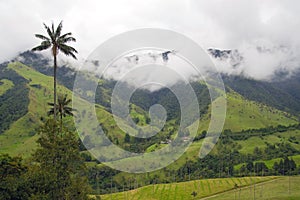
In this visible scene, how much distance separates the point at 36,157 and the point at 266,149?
177m

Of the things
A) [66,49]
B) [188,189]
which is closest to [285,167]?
[188,189]

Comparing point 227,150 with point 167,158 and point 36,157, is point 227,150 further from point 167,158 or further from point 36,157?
point 36,157

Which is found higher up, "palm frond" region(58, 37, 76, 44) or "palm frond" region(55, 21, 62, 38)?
Result: "palm frond" region(55, 21, 62, 38)

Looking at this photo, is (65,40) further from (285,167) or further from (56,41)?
(285,167)

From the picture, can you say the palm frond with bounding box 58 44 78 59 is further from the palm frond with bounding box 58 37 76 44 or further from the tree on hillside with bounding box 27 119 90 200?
the tree on hillside with bounding box 27 119 90 200

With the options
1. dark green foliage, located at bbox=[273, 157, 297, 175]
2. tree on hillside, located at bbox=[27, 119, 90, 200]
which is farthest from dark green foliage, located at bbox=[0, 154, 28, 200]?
dark green foliage, located at bbox=[273, 157, 297, 175]

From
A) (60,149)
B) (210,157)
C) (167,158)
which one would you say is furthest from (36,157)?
(210,157)

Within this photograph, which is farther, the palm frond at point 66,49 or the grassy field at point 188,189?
the grassy field at point 188,189

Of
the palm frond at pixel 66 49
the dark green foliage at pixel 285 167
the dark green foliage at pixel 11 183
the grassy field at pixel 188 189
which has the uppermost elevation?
the palm frond at pixel 66 49

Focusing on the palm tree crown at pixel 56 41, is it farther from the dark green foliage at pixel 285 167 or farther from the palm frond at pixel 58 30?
the dark green foliage at pixel 285 167

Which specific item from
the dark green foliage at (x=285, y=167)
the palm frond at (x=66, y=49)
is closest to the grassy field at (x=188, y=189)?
the dark green foliage at (x=285, y=167)

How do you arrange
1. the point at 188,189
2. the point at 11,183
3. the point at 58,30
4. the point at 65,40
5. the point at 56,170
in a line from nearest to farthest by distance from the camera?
the point at 56,170 → the point at 11,183 → the point at 58,30 → the point at 65,40 → the point at 188,189

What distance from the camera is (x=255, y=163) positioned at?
158 meters

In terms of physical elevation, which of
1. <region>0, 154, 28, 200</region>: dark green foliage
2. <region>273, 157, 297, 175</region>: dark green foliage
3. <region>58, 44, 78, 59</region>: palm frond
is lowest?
<region>273, 157, 297, 175</region>: dark green foliage
